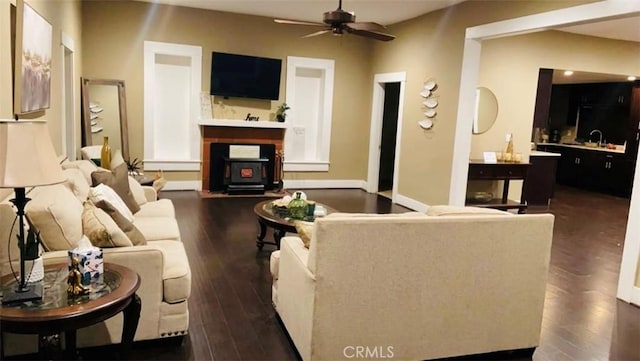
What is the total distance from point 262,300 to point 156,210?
1.45m

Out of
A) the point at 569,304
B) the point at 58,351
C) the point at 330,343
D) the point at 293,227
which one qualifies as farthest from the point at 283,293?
the point at 569,304

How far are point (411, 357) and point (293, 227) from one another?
61.0 inches

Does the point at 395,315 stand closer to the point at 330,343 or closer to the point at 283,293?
the point at 330,343

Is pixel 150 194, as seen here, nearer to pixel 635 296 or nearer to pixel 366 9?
pixel 366 9

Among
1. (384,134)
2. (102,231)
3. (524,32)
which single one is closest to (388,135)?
(384,134)

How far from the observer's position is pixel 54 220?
2.39m

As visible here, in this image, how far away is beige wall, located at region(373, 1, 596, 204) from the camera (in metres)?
6.02

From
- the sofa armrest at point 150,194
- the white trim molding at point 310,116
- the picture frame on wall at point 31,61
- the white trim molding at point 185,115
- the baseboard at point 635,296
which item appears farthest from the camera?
the white trim molding at point 310,116

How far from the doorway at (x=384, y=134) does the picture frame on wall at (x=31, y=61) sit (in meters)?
5.08

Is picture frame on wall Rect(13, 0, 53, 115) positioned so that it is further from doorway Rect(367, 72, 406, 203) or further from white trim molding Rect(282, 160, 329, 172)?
doorway Rect(367, 72, 406, 203)

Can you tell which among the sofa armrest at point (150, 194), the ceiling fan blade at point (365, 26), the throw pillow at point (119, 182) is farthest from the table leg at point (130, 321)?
the ceiling fan blade at point (365, 26)

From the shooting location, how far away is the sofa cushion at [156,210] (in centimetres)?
408

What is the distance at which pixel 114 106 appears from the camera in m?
6.98

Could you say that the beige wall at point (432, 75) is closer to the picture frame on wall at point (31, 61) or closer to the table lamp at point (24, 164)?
the picture frame on wall at point (31, 61)
